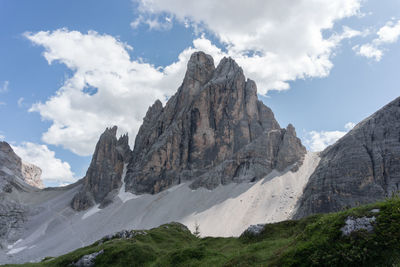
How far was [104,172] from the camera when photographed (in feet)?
358

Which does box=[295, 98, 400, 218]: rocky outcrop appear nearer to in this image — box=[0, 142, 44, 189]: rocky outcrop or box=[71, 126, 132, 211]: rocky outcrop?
box=[71, 126, 132, 211]: rocky outcrop

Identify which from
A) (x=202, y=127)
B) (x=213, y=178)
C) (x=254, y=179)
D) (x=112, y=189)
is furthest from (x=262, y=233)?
(x=112, y=189)

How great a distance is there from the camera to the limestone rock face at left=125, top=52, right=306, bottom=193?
84.8 m

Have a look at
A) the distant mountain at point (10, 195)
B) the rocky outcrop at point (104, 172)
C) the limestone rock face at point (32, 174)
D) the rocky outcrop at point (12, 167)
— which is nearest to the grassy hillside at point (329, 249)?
the distant mountain at point (10, 195)

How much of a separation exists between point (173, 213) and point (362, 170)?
155 feet

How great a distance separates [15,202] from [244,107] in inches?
3550

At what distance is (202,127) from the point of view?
99250mm

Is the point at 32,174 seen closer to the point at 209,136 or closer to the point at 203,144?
the point at 203,144

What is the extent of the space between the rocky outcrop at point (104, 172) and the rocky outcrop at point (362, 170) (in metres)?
71.1

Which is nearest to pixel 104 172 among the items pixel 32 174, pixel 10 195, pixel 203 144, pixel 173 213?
pixel 10 195

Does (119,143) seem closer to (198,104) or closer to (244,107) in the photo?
(198,104)

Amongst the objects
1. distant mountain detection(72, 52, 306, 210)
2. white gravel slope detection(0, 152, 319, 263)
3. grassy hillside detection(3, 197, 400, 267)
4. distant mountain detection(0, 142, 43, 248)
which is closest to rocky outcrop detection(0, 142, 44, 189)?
distant mountain detection(0, 142, 43, 248)

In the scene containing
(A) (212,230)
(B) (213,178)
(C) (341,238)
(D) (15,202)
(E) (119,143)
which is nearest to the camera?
(C) (341,238)

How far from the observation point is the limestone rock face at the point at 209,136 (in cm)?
8481
